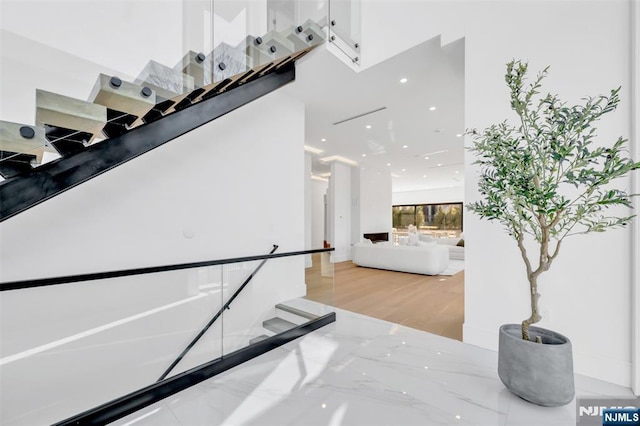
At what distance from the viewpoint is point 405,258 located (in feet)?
21.5

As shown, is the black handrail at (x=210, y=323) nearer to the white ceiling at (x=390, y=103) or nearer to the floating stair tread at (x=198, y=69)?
the floating stair tread at (x=198, y=69)

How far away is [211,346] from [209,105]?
2.30 metres

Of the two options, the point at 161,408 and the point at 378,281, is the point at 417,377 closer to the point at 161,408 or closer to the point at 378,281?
the point at 161,408

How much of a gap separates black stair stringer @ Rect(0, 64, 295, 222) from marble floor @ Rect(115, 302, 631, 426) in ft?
5.08

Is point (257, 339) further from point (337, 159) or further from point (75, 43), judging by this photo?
point (337, 159)

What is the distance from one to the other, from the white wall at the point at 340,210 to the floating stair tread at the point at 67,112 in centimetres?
714

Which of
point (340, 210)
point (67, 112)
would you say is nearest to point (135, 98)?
point (67, 112)

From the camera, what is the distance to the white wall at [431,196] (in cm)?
1388

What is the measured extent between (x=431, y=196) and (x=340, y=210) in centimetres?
799

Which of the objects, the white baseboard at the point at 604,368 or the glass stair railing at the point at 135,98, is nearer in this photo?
the glass stair railing at the point at 135,98

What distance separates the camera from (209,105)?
2.71 meters

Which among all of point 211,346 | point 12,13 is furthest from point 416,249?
point 12,13

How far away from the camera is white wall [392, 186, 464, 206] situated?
1388cm

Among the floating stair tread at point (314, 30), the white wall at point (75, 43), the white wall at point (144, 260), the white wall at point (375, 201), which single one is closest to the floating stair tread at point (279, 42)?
the floating stair tread at point (314, 30)
